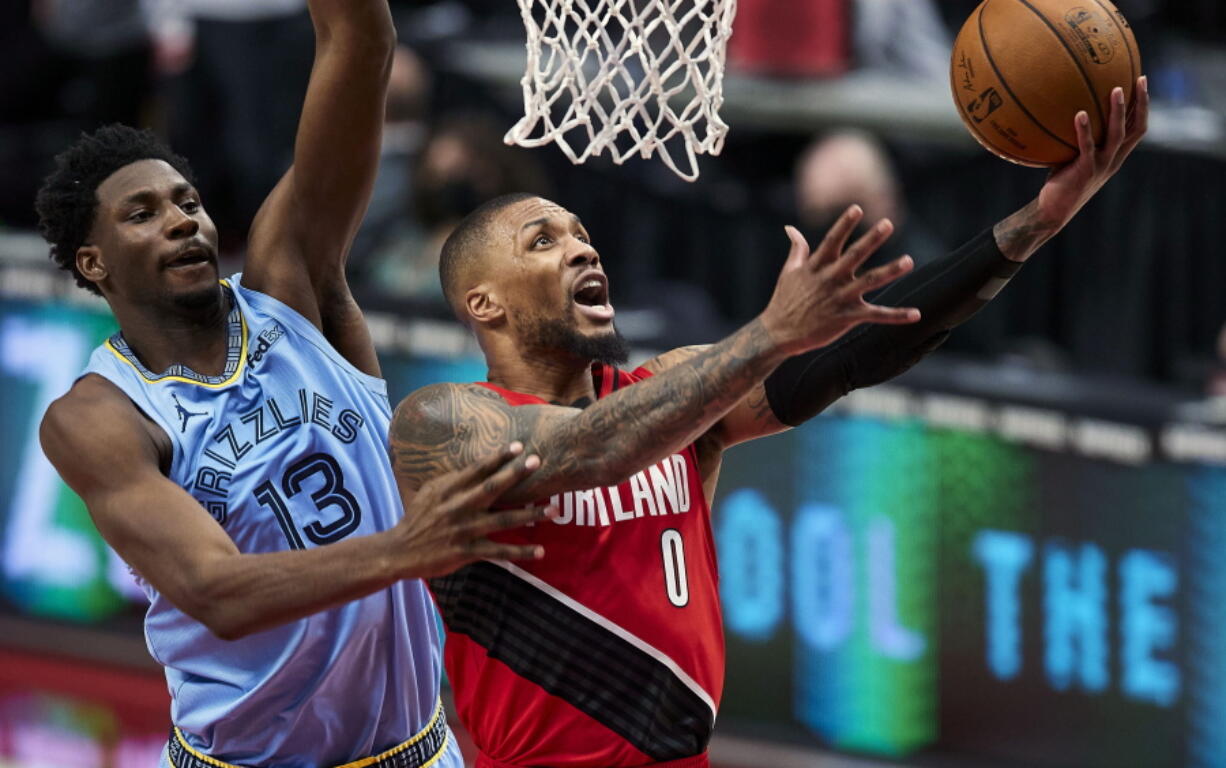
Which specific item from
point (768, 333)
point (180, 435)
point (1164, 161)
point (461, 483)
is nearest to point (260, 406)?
point (180, 435)

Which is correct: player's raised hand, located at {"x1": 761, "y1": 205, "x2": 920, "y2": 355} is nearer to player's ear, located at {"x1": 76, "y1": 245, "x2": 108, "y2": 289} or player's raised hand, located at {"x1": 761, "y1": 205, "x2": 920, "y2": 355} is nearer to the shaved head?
the shaved head

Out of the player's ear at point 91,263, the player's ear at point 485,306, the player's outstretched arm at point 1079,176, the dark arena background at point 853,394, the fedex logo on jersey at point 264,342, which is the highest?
the player's outstretched arm at point 1079,176

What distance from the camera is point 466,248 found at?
3924 mm

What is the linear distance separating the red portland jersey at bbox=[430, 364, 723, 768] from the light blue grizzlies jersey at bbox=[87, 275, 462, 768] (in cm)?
31

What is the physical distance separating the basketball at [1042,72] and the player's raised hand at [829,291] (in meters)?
0.74

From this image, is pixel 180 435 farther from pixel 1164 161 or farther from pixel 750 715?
pixel 1164 161

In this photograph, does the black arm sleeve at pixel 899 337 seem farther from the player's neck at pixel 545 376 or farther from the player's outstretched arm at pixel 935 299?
the player's neck at pixel 545 376

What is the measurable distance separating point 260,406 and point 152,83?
5810mm

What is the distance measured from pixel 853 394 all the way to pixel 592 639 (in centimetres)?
292

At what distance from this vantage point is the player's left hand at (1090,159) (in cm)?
367

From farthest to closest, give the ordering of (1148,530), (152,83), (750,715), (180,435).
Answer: (152,83) < (750,715) < (1148,530) < (180,435)

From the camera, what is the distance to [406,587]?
Result: 161 inches

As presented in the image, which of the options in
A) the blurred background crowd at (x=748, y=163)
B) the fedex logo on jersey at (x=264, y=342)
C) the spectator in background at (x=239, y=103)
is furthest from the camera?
the spectator in background at (x=239, y=103)

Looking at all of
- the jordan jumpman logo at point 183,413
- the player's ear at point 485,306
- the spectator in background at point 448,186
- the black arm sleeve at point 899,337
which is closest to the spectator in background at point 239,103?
the spectator in background at point 448,186
